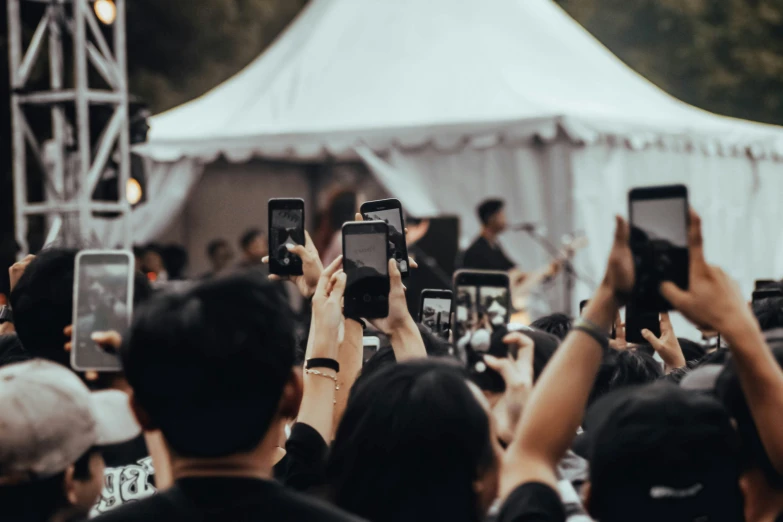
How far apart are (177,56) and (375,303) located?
16.6 metres

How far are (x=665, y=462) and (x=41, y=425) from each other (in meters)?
1.04

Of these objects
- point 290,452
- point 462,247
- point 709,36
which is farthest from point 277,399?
point 709,36

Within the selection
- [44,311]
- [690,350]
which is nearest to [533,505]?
[44,311]

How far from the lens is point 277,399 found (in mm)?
1942

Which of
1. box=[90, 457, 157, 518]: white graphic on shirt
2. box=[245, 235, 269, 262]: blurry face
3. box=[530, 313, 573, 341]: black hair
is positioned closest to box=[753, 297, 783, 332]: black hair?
box=[530, 313, 573, 341]: black hair

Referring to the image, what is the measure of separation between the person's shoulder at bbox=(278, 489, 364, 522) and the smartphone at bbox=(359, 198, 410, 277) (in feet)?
5.34

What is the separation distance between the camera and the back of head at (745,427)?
222 cm

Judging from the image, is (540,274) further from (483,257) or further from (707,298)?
(707,298)

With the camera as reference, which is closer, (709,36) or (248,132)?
(248,132)

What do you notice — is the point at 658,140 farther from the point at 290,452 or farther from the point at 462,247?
the point at 290,452

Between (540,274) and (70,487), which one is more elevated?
(70,487)

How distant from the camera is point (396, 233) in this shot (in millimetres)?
3627

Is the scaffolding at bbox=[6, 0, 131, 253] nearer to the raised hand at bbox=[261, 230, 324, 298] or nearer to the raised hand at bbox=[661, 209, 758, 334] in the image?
the raised hand at bbox=[261, 230, 324, 298]

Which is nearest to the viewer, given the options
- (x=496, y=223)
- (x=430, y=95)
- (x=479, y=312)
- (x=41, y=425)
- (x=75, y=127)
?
(x=41, y=425)
